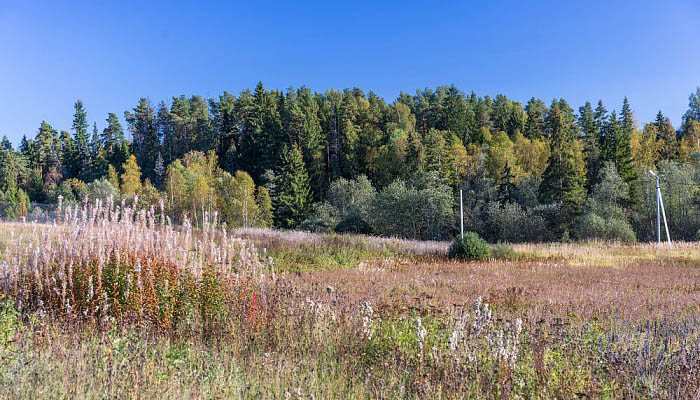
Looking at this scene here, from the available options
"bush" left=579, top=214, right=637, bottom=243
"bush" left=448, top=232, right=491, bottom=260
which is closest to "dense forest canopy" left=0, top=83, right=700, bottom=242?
"bush" left=579, top=214, right=637, bottom=243

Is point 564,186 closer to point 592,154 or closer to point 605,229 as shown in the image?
point 605,229

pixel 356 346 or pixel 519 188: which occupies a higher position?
pixel 519 188

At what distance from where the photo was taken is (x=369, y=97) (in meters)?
92.2

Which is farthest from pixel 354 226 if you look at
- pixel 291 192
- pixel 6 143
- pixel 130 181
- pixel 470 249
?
pixel 6 143

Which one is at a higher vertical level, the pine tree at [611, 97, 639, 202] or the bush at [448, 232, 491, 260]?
the pine tree at [611, 97, 639, 202]

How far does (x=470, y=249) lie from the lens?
16844mm

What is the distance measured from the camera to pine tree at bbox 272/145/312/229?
55.4m

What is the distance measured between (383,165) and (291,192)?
1373 cm

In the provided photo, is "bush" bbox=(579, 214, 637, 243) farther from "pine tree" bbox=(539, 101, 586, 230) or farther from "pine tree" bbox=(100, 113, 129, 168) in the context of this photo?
"pine tree" bbox=(100, 113, 129, 168)

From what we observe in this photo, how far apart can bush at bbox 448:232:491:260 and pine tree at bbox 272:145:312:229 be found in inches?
1509

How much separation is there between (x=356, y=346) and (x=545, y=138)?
71.1 meters

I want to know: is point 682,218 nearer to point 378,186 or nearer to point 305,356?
point 378,186

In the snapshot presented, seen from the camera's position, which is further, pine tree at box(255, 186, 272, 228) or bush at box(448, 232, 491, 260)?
pine tree at box(255, 186, 272, 228)

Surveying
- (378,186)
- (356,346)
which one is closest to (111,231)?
(356,346)
